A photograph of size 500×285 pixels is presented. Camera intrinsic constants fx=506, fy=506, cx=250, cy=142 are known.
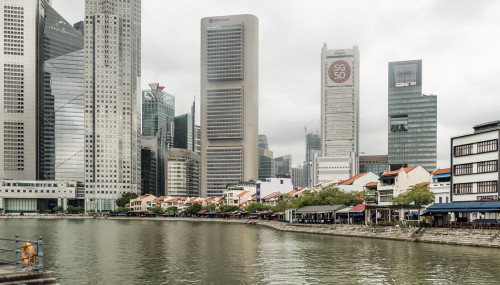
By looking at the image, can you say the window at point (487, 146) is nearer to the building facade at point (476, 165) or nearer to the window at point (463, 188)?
the building facade at point (476, 165)

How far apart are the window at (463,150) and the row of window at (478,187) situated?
18.7 feet

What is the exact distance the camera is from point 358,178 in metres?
159

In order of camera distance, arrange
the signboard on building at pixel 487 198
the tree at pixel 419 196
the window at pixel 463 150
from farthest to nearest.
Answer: the tree at pixel 419 196 → the window at pixel 463 150 → the signboard on building at pixel 487 198

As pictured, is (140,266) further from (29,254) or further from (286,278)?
(29,254)

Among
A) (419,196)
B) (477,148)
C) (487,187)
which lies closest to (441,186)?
(419,196)

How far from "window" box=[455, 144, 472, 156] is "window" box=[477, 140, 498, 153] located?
2088 mm

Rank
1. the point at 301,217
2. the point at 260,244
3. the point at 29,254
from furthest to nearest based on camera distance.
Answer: the point at 301,217, the point at 260,244, the point at 29,254

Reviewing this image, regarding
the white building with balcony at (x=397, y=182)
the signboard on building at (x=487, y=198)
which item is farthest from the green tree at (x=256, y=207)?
the signboard on building at (x=487, y=198)

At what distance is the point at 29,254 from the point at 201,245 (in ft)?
170

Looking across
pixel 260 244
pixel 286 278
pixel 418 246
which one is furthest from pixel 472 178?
pixel 286 278

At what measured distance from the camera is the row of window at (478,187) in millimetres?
86894

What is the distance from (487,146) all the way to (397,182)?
3284cm

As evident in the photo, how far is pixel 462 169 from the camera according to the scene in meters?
93.8

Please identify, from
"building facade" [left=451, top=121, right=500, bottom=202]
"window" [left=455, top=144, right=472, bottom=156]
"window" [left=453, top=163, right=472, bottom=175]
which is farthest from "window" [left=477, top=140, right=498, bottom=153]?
"window" [left=453, top=163, right=472, bottom=175]
